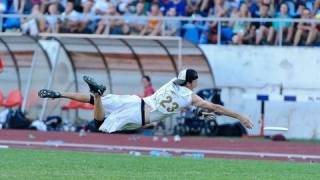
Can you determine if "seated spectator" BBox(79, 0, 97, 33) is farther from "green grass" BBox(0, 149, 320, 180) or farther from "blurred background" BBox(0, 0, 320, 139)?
"green grass" BBox(0, 149, 320, 180)

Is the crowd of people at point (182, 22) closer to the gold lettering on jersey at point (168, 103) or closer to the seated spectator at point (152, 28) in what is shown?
the seated spectator at point (152, 28)

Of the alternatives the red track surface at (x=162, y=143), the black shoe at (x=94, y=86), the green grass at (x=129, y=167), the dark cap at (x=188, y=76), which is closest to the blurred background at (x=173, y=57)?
the red track surface at (x=162, y=143)

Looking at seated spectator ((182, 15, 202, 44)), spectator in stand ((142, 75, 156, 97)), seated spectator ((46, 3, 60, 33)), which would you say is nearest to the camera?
spectator in stand ((142, 75, 156, 97))

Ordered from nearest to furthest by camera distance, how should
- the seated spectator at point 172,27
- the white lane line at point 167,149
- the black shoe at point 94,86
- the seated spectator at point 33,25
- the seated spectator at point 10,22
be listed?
the black shoe at point 94,86 → the white lane line at point 167,149 → the seated spectator at point 172,27 → the seated spectator at point 33,25 → the seated spectator at point 10,22

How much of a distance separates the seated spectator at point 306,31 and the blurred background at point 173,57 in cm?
3

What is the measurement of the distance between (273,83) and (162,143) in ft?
14.1

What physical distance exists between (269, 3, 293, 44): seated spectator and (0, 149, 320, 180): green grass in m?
8.76

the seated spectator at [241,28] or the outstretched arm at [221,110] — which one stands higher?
the seated spectator at [241,28]

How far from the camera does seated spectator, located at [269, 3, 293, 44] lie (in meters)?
28.0

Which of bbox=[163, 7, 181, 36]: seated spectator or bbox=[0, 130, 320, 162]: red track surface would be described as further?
bbox=[163, 7, 181, 36]: seated spectator

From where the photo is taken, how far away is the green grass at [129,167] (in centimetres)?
1550

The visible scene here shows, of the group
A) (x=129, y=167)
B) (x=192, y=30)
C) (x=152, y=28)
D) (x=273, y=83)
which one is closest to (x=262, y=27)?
(x=273, y=83)

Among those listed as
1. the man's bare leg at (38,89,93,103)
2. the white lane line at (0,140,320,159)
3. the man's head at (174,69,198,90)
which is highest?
the man's head at (174,69,198,90)

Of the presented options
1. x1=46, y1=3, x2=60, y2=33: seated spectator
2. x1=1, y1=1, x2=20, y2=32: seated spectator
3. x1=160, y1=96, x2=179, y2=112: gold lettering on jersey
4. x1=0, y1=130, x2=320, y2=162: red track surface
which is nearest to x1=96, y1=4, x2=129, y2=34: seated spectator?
x1=46, y1=3, x2=60, y2=33: seated spectator
